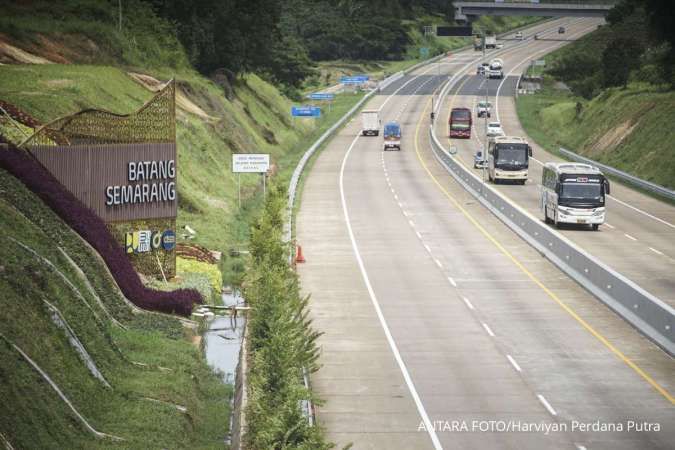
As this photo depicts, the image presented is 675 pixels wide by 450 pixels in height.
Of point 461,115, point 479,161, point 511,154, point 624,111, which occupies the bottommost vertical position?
point 479,161

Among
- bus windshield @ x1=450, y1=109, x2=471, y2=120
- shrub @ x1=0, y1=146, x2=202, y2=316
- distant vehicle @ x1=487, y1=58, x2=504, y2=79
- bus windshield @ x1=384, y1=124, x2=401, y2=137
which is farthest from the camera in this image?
distant vehicle @ x1=487, y1=58, x2=504, y2=79

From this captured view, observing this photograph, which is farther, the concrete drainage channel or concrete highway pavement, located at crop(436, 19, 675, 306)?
concrete highway pavement, located at crop(436, 19, 675, 306)

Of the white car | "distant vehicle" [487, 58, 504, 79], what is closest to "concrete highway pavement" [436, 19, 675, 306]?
the white car

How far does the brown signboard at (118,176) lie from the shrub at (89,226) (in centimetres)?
71

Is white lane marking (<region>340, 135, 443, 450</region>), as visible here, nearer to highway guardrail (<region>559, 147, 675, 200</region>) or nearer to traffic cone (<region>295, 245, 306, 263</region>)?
traffic cone (<region>295, 245, 306, 263</region>)

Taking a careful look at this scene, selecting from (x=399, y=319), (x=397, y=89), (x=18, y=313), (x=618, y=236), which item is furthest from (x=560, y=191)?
(x=397, y=89)

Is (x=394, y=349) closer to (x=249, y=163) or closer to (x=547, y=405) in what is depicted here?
(x=547, y=405)

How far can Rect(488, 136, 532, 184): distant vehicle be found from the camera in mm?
77188

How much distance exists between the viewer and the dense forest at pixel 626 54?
324ft

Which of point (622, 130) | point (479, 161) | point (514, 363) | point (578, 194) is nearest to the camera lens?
point (514, 363)

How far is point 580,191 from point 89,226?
2754 centimetres

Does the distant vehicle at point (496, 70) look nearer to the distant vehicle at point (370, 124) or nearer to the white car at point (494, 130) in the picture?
the white car at point (494, 130)

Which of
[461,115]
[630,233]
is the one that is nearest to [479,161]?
[461,115]

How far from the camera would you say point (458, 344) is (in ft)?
115
